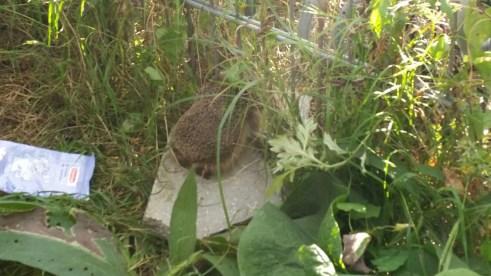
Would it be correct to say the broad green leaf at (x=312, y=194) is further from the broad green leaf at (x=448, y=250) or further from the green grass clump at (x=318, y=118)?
the broad green leaf at (x=448, y=250)

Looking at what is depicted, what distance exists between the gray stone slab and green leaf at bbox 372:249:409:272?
439mm

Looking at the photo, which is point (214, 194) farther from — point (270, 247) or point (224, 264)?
point (270, 247)

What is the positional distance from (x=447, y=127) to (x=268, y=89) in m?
0.55

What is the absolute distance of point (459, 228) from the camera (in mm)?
2105

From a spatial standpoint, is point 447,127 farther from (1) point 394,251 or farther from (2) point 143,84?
(2) point 143,84

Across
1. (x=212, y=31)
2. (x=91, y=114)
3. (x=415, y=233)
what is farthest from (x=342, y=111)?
(x=91, y=114)

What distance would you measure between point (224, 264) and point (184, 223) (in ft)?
0.62

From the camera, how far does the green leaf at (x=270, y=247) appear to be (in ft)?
6.93

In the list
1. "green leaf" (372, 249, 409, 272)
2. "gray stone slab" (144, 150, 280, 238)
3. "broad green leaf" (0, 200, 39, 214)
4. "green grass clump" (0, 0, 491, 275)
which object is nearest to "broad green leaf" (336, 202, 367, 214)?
"green grass clump" (0, 0, 491, 275)

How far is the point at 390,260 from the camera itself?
82.8 inches

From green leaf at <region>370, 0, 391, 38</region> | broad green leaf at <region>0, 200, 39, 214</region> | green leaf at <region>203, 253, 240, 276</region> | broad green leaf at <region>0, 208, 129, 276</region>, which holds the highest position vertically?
green leaf at <region>370, 0, 391, 38</region>

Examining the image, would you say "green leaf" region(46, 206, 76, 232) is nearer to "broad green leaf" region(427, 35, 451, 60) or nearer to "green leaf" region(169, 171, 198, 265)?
"green leaf" region(169, 171, 198, 265)

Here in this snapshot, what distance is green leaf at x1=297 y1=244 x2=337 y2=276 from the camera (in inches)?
78.9

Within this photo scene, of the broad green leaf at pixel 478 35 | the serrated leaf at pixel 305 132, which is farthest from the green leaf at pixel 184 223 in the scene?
the broad green leaf at pixel 478 35
